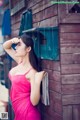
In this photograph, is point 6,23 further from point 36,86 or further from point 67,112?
point 67,112

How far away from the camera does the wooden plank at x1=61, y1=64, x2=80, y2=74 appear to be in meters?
3.34

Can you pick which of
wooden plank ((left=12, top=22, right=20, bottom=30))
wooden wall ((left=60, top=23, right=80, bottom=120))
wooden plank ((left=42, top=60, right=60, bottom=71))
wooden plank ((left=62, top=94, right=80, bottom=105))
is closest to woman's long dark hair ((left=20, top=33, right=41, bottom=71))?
wooden plank ((left=42, top=60, right=60, bottom=71))

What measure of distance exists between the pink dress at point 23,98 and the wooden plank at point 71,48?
1.98 ft

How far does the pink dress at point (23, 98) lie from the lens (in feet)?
11.8

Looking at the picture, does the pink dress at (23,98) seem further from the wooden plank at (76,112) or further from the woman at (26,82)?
the wooden plank at (76,112)

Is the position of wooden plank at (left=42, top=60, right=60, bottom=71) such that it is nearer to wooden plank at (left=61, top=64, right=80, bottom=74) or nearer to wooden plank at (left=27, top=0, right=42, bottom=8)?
wooden plank at (left=61, top=64, right=80, bottom=74)

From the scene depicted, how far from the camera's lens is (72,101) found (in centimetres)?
335

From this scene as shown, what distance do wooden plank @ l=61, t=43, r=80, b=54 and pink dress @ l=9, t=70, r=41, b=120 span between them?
60 cm

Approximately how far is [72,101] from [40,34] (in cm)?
97

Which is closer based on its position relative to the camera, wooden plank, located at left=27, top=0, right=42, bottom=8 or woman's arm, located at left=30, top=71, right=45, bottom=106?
woman's arm, located at left=30, top=71, right=45, bottom=106

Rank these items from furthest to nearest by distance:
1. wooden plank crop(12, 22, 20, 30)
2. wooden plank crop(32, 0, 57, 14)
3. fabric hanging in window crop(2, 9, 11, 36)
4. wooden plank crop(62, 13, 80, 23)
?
wooden plank crop(12, 22, 20, 30) < fabric hanging in window crop(2, 9, 11, 36) < wooden plank crop(32, 0, 57, 14) < wooden plank crop(62, 13, 80, 23)

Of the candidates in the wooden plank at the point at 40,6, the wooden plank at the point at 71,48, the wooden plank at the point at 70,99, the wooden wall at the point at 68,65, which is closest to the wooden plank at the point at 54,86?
the wooden wall at the point at 68,65

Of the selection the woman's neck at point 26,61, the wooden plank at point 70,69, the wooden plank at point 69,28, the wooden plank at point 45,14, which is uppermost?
the wooden plank at point 45,14

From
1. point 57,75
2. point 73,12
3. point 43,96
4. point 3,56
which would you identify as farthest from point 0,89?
point 73,12
